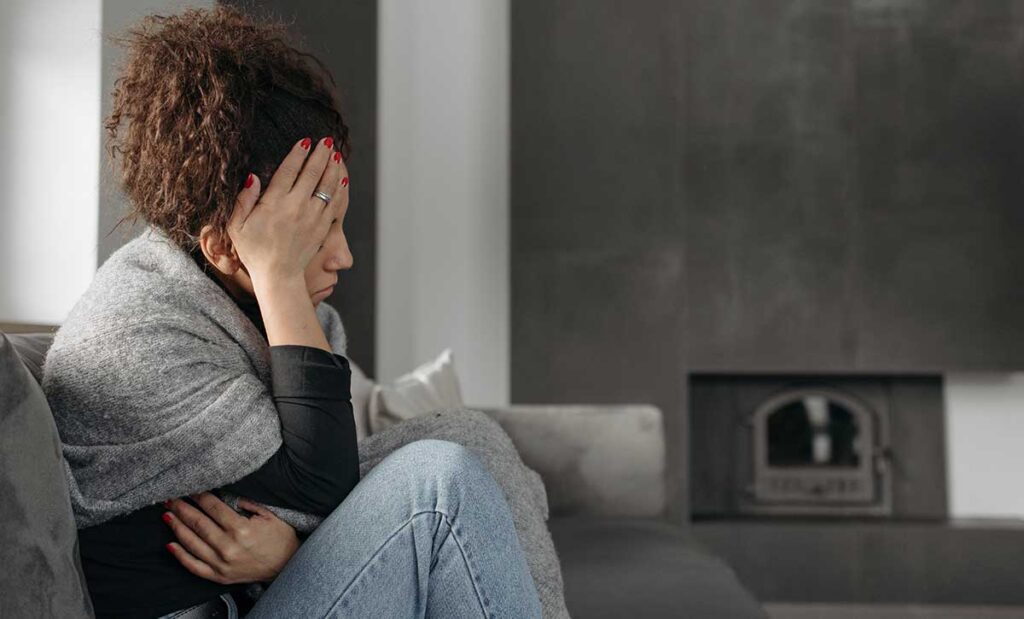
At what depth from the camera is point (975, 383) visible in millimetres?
3766

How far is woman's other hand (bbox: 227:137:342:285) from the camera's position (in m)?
1.13

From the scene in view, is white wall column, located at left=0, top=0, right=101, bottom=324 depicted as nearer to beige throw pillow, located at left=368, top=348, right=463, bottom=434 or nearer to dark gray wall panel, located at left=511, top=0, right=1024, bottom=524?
beige throw pillow, located at left=368, top=348, right=463, bottom=434

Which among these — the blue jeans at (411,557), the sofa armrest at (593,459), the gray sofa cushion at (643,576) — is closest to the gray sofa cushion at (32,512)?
the blue jeans at (411,557)

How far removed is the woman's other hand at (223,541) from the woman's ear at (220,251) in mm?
262

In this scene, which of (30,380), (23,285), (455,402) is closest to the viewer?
(30,380)

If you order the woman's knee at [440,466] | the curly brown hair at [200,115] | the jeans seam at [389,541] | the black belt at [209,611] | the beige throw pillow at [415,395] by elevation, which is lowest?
the black belt at [209,611]

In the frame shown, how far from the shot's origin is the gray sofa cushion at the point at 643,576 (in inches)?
57.8

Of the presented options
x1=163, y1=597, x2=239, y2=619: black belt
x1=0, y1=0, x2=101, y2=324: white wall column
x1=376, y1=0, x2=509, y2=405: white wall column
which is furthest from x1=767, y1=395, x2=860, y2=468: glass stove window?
x1=163, y1=597, x2=239, y2=619: black belt

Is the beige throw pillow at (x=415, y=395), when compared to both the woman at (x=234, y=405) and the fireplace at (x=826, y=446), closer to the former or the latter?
the woman at (x=234, y=405)

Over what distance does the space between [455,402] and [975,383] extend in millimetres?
2327

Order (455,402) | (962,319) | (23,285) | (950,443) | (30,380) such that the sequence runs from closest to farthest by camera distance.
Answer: (30,380) < (23,285) < (455,402) < (962,319) < (950,443)

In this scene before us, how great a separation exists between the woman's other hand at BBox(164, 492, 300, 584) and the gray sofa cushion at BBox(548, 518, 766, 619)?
54 centimetres

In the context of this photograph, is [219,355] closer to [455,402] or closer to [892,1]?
[455,402]

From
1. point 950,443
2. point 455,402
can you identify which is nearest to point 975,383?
point 950,443
